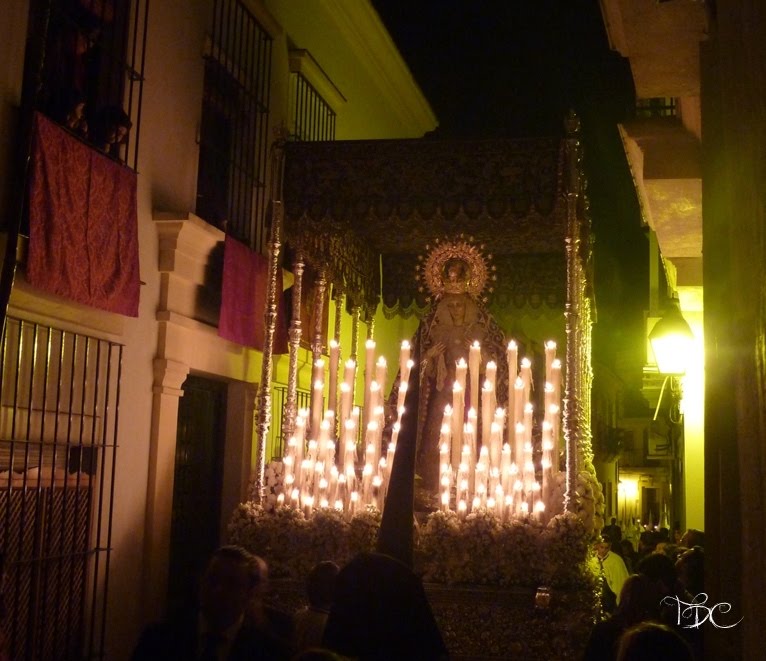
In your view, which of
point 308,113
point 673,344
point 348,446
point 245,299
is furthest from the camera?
point 308,113

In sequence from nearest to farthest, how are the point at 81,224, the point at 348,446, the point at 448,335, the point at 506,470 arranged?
the point at 81,224 → the point at 506,470 → the point at 348,446 → the point at 448,335

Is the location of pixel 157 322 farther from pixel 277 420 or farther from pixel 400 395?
pixel 277 420

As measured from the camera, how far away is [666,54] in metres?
5.74

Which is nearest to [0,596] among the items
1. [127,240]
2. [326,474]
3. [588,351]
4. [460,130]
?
[127,240]

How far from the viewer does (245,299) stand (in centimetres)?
920

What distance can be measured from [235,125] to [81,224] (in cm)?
355

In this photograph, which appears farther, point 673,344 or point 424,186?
point 424,186

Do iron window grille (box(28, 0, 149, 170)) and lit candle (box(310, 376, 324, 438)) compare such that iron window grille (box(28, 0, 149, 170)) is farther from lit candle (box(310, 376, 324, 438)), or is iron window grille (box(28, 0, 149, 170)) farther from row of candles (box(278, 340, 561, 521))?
row of candles (box(278, 340, 561, 521))

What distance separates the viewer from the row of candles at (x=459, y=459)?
7.57 meters

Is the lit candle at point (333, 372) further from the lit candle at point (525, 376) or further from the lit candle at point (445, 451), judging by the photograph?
the lit candle at point (525, 376)

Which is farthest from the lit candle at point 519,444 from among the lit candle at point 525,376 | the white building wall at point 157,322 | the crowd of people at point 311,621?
the crowd of people at point 311,621

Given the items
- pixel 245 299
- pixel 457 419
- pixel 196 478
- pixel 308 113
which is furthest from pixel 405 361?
pixel 308 113

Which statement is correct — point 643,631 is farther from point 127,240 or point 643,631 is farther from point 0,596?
point 127,240

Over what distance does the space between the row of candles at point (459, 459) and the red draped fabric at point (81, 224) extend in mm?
1877
